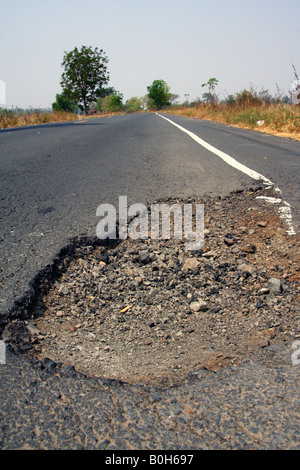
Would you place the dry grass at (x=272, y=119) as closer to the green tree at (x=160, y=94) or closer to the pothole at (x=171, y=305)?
the pothole at (x=171, y=305)

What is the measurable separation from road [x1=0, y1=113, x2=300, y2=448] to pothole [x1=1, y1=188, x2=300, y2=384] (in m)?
0.17

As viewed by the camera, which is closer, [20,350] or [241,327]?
[20,350]

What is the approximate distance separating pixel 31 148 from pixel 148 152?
6.87 ft

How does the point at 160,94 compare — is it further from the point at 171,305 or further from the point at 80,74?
the point at 171,305

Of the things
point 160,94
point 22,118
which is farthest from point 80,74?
point 160,94

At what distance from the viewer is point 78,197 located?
3.19 m

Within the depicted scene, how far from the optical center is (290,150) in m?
5.61

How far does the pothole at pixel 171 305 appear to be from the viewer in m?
1.53

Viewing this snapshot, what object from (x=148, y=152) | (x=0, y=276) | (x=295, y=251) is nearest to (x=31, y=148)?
(x=148, y=152)

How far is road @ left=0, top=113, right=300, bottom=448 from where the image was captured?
3.54ft

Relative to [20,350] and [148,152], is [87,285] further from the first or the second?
[148,152]

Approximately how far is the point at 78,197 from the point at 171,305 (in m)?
1.67

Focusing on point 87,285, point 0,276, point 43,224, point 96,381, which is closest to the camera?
point 96,381
